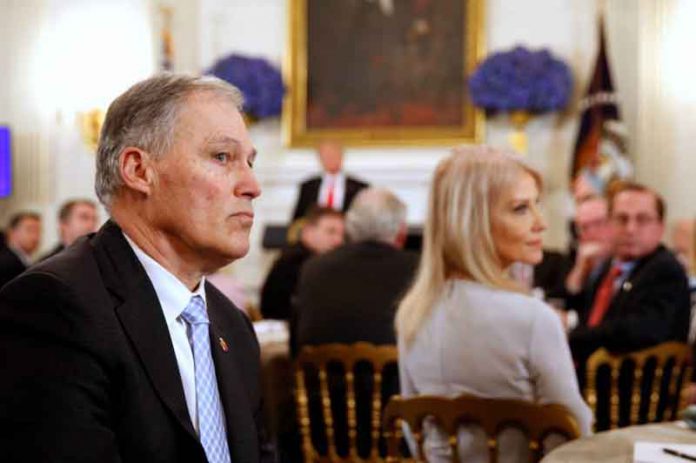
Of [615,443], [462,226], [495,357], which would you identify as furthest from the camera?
[462,226]

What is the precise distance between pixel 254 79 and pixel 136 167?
761 centimetres

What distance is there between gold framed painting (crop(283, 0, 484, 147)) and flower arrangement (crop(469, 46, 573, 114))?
457 mm

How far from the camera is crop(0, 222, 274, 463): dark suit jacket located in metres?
1.45

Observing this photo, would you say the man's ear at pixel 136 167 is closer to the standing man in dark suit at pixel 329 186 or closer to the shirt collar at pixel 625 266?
the shirt collar at pixel 625 266

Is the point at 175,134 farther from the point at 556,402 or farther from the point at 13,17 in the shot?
the point at 13,17

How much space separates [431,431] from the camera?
267cm

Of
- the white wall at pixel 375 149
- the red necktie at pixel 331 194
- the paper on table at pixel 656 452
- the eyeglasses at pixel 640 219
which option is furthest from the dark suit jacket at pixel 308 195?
the paper on table at pixel 656 452

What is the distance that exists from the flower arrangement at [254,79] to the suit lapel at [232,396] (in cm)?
735

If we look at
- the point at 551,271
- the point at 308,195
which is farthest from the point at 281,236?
the point at 551,271

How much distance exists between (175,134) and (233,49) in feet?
26.6

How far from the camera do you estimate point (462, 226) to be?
276 cm

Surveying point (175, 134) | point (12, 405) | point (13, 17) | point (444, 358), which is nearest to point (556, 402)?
point (444, 358)

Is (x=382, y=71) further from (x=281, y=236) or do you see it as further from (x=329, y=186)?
(x=281, y=236)

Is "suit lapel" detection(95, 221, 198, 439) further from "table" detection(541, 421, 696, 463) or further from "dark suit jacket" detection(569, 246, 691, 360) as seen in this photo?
"dark suit jacket" detection(569, 246, 691, 360)
